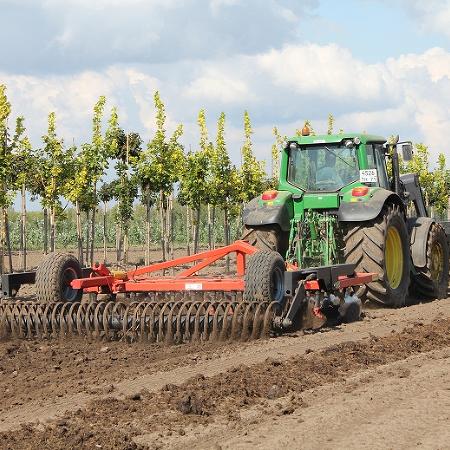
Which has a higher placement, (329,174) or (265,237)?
(329,174)

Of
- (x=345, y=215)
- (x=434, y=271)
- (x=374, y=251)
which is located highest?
(x=345, y=215)

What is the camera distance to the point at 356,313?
10016mm

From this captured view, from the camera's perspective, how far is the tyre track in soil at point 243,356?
5.89 m

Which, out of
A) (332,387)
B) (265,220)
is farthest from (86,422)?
(265,220)

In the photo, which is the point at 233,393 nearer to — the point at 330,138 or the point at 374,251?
the point at 374,251

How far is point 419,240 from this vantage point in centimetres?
1222

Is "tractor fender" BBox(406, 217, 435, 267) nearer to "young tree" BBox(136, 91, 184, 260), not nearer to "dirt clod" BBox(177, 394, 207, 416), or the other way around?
"dirt clod" BBox(177, 394, 207, 416)

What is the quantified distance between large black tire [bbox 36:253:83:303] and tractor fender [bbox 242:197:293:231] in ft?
7.74

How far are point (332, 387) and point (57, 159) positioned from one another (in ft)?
54.0

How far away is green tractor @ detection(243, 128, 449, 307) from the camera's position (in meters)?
10.8

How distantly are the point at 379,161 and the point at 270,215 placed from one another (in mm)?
1877

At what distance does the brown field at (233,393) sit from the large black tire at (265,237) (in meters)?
2.21

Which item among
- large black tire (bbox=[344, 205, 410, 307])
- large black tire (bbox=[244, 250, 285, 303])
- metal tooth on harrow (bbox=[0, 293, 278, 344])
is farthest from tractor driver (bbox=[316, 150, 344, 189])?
metal tooth on harrow (bbox=[0, 293, 278, 344])

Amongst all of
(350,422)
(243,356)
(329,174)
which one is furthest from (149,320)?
(329,174)
